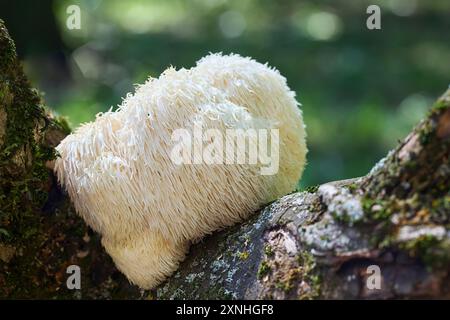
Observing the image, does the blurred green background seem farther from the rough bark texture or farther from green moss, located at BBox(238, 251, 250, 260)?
green moss, located at BBox(238, 251, 250, 260)

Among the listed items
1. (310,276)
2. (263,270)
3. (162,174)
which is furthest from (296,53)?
(310,276)

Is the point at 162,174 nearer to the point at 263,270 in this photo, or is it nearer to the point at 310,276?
the point at 263,270

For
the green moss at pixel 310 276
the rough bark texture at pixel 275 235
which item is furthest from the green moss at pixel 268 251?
the green moss at pixel 310 276

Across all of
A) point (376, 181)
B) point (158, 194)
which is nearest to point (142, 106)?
point (158, 194)

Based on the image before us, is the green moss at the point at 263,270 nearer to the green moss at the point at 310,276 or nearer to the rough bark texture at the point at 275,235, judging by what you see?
the rough bark texture at the point at 275,235

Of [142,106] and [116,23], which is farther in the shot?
[116,23]

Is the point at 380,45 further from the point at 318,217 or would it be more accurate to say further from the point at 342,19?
the point at 318,217
